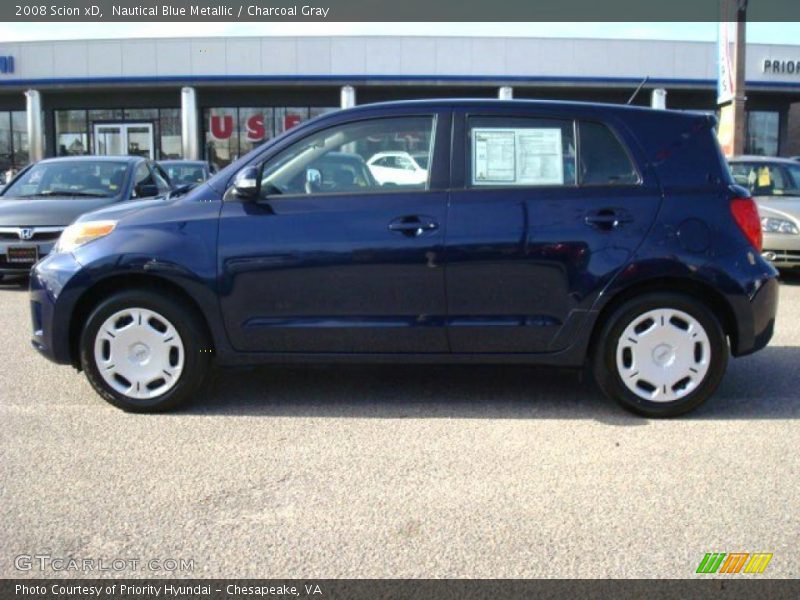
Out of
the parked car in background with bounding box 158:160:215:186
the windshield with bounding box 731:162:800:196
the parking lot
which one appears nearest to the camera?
the parking lot

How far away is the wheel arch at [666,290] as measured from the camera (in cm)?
467

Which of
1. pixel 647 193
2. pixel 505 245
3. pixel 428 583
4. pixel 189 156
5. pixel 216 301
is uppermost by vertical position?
pixel 189 156

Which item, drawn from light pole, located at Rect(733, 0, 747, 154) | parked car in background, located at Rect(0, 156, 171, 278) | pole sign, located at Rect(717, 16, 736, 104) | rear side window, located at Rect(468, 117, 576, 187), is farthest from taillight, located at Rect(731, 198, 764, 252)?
pole sign, located at Rect(717, 16, 736, 104)

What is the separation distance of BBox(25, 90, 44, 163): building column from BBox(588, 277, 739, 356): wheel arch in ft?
93.7

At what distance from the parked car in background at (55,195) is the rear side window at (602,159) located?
500 cm

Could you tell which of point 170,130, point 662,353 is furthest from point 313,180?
point 170,130

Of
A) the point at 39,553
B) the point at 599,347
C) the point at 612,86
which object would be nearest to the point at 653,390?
the point at 599,347

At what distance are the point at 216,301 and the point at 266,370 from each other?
4.28 ft

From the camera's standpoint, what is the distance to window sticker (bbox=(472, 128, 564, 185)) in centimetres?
471

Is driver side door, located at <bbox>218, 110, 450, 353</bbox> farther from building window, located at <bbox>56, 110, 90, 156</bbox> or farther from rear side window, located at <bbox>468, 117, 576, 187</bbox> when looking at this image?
building window, located at <bbox>56, 110, 90, 156</bbox>

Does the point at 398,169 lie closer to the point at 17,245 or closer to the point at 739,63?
the point at 17,245

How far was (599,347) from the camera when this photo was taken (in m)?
4.71

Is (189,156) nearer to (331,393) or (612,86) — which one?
(612,86)

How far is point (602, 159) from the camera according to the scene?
473 cm
